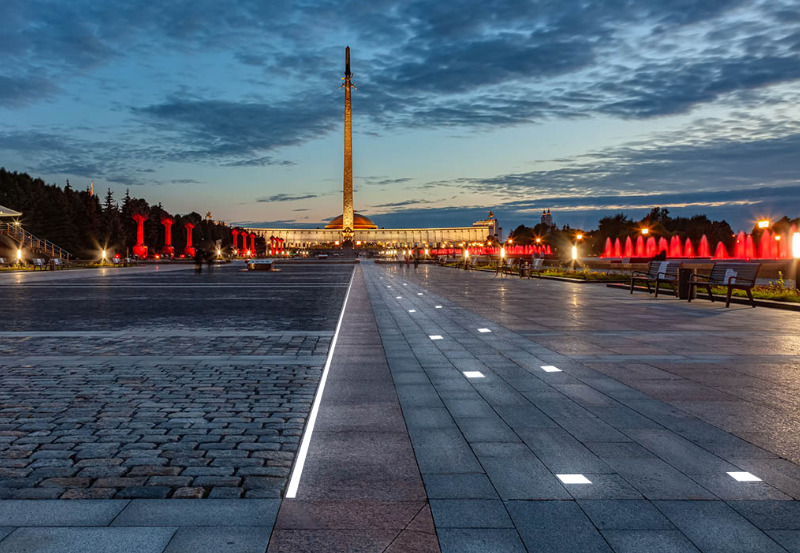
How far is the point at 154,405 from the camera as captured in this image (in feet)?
18.8

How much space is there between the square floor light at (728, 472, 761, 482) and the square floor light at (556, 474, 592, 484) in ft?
3.01

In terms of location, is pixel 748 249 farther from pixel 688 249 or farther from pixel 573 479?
pixel 573 479

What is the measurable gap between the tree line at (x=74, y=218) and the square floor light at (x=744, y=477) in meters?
58.7

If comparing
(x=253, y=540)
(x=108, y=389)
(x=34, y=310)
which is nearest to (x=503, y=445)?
(x=253, y=540)

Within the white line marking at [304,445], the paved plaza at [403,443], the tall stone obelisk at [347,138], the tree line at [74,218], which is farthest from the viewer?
the tall stone obelisk at [347,138]

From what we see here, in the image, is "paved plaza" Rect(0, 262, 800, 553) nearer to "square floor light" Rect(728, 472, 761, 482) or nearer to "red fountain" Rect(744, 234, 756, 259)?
"square floor light" Rect(728, 472, 761, 482)

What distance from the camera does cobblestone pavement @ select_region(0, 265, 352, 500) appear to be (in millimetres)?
3900

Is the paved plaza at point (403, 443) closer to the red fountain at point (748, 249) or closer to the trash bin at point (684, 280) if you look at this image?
the trash bin at point (684, 280)

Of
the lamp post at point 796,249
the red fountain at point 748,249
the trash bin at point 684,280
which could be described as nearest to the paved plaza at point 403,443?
the trash bin at point 684,280

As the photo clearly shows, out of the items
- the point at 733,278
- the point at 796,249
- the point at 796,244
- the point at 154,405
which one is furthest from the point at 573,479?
the point at 796,249

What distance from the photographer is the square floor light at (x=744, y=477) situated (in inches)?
150

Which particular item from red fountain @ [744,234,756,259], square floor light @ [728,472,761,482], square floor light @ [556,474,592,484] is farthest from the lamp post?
red fountain @ [744,234,756,259]

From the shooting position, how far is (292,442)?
4637mm

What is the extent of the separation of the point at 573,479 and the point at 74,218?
83.3m
